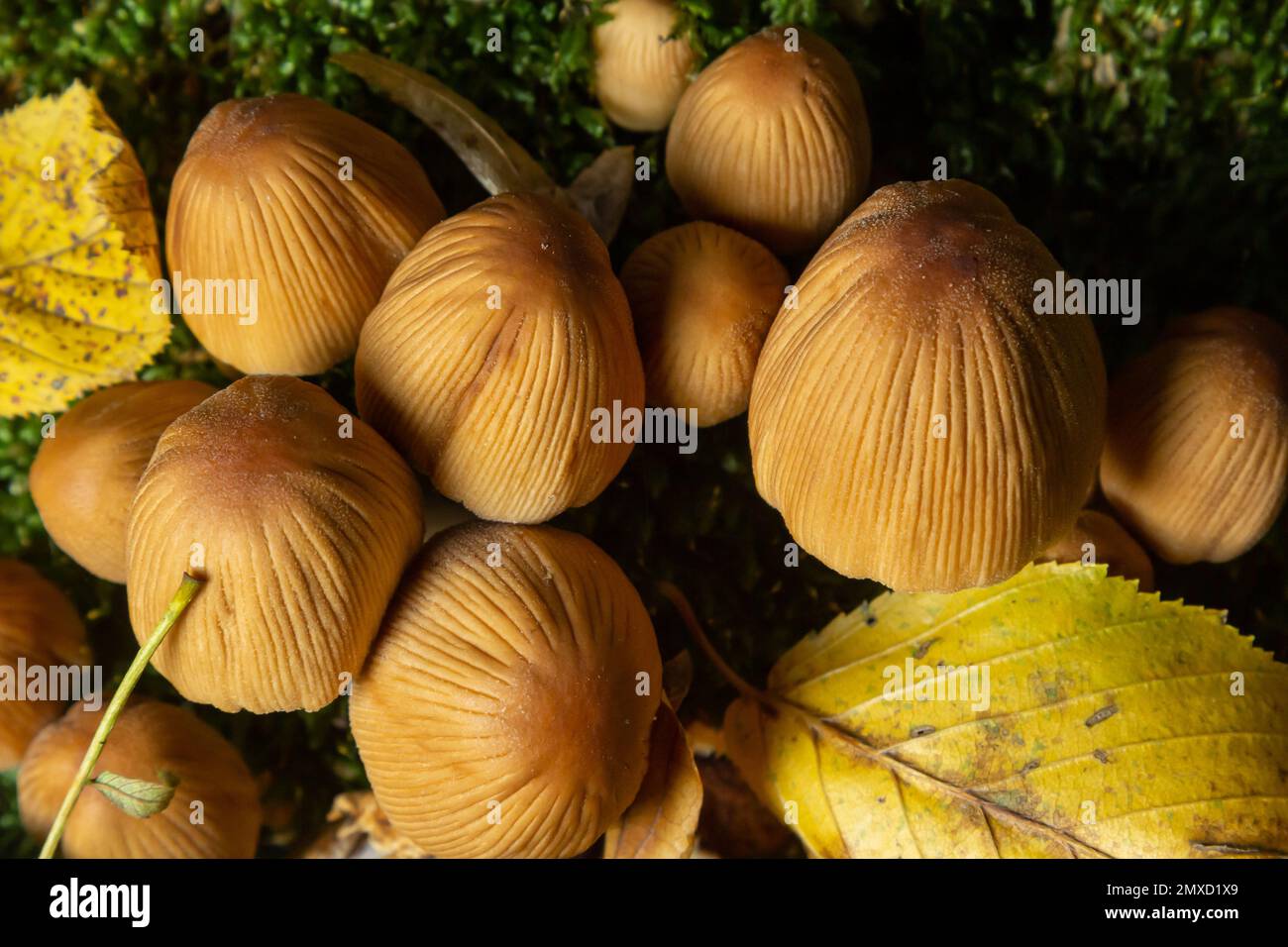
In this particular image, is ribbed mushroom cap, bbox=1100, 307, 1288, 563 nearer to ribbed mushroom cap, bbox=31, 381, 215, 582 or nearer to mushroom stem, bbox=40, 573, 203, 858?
mushroom stem, bbox=40, 573, 203, 858

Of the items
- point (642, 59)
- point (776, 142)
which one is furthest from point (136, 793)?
point (642, 59)

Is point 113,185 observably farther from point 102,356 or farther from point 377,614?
point 377,614

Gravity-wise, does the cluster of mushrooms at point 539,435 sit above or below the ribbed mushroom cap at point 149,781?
above

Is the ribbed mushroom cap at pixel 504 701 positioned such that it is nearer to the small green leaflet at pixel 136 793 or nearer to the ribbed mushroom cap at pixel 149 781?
the small green leaflet at pixel 136 793

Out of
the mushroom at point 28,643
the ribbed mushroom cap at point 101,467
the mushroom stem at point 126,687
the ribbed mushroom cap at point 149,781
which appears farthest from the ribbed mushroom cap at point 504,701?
the mushroom at point 28,643

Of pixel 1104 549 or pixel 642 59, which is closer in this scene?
pixel 1104 549

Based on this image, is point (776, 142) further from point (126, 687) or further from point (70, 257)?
point (70, 257)
